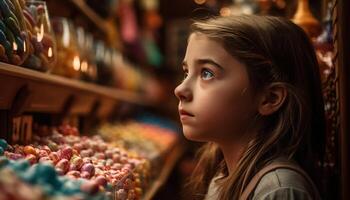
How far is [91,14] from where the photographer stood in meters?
3.68

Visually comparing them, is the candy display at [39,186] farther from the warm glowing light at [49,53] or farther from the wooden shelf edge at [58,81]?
the warm glowing light at [49,53]

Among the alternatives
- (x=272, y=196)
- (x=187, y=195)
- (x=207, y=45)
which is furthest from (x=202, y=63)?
(x=187, y=195)

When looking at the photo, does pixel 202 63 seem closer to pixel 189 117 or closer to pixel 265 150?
pixel 189 117

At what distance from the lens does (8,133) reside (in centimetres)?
192

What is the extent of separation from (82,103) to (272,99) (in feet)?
5.62

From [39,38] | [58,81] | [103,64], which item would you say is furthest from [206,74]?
[103,64]

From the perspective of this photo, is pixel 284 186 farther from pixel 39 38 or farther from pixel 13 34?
pixel 39 38

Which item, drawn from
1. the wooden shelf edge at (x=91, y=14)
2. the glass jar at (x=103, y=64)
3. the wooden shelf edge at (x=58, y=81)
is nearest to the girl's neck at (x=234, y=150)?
the wooden shelf edge at (x=58, y=81)

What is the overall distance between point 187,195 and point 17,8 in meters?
0.98

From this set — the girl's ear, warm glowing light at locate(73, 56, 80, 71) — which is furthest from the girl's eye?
warm glowing light at locate(73, 56, 80, 71)

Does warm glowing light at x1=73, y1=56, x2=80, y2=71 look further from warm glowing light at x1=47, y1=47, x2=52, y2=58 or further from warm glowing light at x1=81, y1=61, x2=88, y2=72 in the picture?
warm glowing light at x1=47, y1=47, x2=52, y2=58

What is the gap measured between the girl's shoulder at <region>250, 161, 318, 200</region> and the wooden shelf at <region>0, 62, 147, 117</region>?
2.98 feet

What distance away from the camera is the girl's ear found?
1.58 m

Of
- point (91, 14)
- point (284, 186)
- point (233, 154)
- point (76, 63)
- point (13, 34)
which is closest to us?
point (284, 186)
